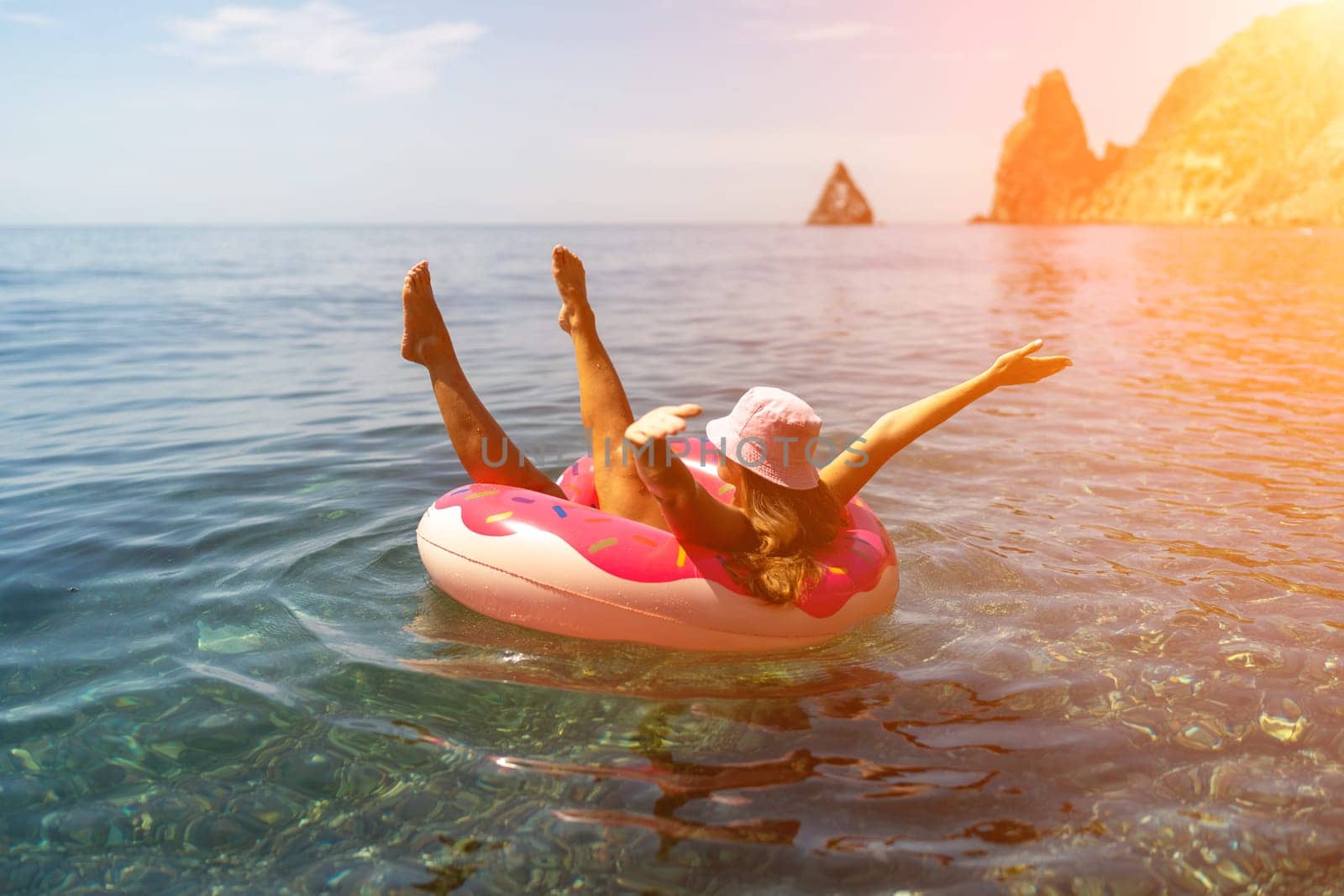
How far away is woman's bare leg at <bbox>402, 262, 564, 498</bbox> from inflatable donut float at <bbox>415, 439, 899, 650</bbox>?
239 mm

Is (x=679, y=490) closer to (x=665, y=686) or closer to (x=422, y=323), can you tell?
(x=665, y=686)

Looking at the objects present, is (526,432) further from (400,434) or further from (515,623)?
(515,623)

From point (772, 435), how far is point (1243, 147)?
138 meters

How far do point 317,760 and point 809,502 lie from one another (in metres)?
2.17

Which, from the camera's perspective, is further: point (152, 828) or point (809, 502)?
point (809, 502)

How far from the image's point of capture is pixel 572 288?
4.45 metres

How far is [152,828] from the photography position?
2.90m

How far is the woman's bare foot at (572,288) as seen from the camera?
445cm

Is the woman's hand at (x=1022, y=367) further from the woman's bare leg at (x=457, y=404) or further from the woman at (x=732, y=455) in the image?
the woman's bare leg at (x=457, y=404)

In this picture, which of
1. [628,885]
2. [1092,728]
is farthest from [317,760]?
[1092,728]

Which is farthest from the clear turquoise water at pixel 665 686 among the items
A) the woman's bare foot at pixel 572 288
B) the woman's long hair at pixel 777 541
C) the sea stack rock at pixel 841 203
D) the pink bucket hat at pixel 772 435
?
the sea stack rock at pixel 841 203

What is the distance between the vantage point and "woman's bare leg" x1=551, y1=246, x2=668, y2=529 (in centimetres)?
439

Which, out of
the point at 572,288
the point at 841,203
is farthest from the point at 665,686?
the point at 841,203

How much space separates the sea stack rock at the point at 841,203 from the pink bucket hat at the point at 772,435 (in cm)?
17658
